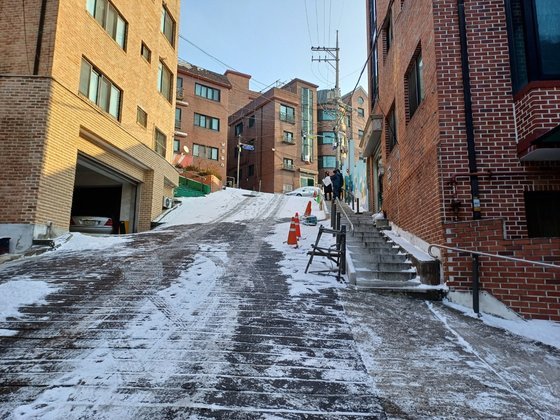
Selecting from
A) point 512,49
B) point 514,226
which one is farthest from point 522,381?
point 512,49

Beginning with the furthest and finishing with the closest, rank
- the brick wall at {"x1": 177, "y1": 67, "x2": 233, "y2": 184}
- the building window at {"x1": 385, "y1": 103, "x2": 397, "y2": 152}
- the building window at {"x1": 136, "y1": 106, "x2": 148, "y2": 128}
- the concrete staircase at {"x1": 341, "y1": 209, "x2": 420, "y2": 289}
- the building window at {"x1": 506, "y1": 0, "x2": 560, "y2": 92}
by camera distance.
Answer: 1. the brick wall at {"x1": 177, "y1": 67, "x2": 233, "y2": 184}
2. the building window at {"x1": 136, "y1": 106, "x2": 148, "y2": 128}
3. the building window at {"x1": 385, "y1": 103, "x2": 397, "y2": 152}
4. the concrete staircase at {"x1": 341, "y1": 209, "x2": 420, "y2": 289}
5. the building window at {"x1": 506, "y1": 0, "x2": 560, "y2": 92}

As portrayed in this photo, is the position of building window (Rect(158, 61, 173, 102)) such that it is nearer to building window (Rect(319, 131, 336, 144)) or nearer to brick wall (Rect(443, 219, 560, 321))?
brick wall (Rect(443, 219, 560, 321))

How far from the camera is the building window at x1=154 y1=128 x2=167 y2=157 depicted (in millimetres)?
18078

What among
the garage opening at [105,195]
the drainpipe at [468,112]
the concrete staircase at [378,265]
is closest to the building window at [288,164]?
the garage opening at [105,195]

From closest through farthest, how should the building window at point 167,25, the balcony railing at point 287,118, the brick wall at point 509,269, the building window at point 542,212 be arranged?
the brick wall at point 509,269 < the building window at point 542,212 < the building window at point 167,25 < the balcony railing at point 287,118

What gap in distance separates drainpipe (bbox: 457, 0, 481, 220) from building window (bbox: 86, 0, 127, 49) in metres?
11.4

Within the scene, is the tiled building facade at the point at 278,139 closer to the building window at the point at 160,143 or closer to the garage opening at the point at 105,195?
the building window at the point at 160,143

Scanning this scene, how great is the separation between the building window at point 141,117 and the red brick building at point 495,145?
40.1ft

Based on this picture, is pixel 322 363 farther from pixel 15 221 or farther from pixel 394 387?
pixel 15 221

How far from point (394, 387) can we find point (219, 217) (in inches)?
575

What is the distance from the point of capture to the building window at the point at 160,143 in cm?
1808

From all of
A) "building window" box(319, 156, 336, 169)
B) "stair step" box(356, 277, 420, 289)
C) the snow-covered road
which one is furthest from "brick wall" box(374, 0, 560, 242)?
"building window" box(319, 156, 336, 169)

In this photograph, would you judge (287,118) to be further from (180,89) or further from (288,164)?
(180,89)

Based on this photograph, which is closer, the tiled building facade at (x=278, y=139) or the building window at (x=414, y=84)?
the building window at (x=414, y=84)
